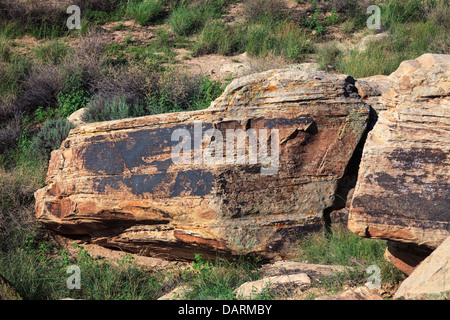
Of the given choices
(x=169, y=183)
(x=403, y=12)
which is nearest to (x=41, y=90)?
(x=169, y=183)

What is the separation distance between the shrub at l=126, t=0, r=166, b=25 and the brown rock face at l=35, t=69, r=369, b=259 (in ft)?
19.2

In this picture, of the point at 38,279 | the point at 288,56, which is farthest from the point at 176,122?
the point at 288,56

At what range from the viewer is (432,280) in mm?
2951

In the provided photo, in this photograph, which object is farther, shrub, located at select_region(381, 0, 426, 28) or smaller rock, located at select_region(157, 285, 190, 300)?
shrub, located at select_region(381, 0, 426, 28)

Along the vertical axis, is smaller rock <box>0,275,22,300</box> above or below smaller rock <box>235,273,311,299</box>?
above

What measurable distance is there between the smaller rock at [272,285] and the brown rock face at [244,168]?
1.86 ft

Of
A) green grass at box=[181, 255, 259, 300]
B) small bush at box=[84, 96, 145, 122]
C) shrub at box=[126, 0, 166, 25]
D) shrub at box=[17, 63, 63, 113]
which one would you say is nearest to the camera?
green grass at box=[181, 255, 259, 300]

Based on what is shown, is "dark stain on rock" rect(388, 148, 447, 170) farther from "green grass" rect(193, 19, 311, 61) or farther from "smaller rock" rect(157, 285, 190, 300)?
"green grass" rect(193, 19, 311, 61)

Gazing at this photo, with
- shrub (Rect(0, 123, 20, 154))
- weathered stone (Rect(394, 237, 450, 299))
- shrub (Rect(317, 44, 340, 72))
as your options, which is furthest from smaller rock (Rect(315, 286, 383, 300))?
shrub (Rect(0, 123, 20, 154))

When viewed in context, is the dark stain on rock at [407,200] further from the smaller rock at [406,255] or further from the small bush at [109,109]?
the small bush at [109,109]

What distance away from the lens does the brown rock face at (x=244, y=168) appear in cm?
456

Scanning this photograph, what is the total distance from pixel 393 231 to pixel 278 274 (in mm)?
1216

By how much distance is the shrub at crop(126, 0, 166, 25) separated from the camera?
978cm

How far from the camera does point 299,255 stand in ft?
15.2
